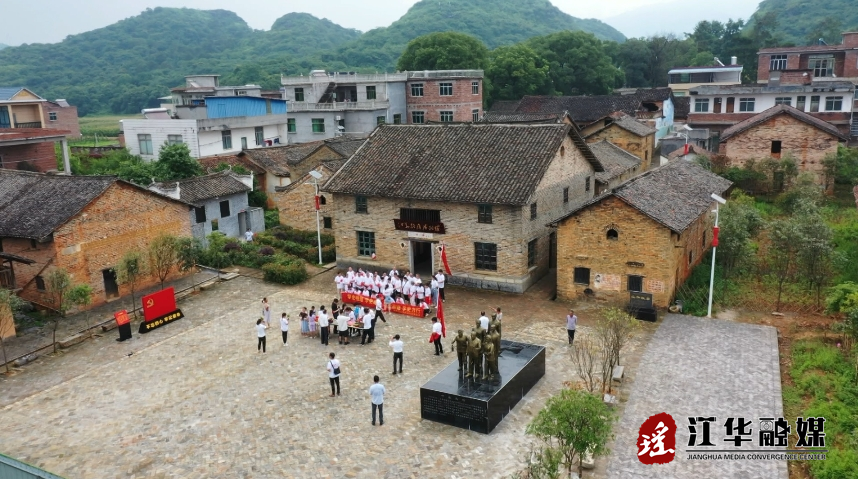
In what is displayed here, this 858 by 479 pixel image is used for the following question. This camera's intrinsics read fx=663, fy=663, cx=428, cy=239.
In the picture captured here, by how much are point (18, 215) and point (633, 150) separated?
38.3 m

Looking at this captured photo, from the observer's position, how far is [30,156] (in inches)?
1534

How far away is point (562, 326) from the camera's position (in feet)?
76.8

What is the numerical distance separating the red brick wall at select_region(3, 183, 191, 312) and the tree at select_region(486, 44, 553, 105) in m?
53.3

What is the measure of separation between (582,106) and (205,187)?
1636 inches

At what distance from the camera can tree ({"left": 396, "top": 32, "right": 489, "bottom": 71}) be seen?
72312 millimetres

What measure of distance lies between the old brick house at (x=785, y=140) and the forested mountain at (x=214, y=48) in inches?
3157

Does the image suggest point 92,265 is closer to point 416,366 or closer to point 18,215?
point 18,215

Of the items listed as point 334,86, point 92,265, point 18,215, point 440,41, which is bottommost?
point 92,265

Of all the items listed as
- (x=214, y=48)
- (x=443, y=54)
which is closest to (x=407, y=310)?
(x=443, y=54)

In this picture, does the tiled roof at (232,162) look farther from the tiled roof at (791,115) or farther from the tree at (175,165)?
the tiled roof at (791,115)

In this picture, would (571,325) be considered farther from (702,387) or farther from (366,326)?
(366,326)

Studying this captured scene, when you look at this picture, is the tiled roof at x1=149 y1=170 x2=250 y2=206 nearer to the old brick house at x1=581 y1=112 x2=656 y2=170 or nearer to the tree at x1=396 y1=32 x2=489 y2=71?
the old brick house at x1=581 y1=112 x2=656 y2=170

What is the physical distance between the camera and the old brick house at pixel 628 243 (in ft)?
78.8

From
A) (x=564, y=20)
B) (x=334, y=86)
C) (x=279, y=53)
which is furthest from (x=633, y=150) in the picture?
(x=564, y=20)
